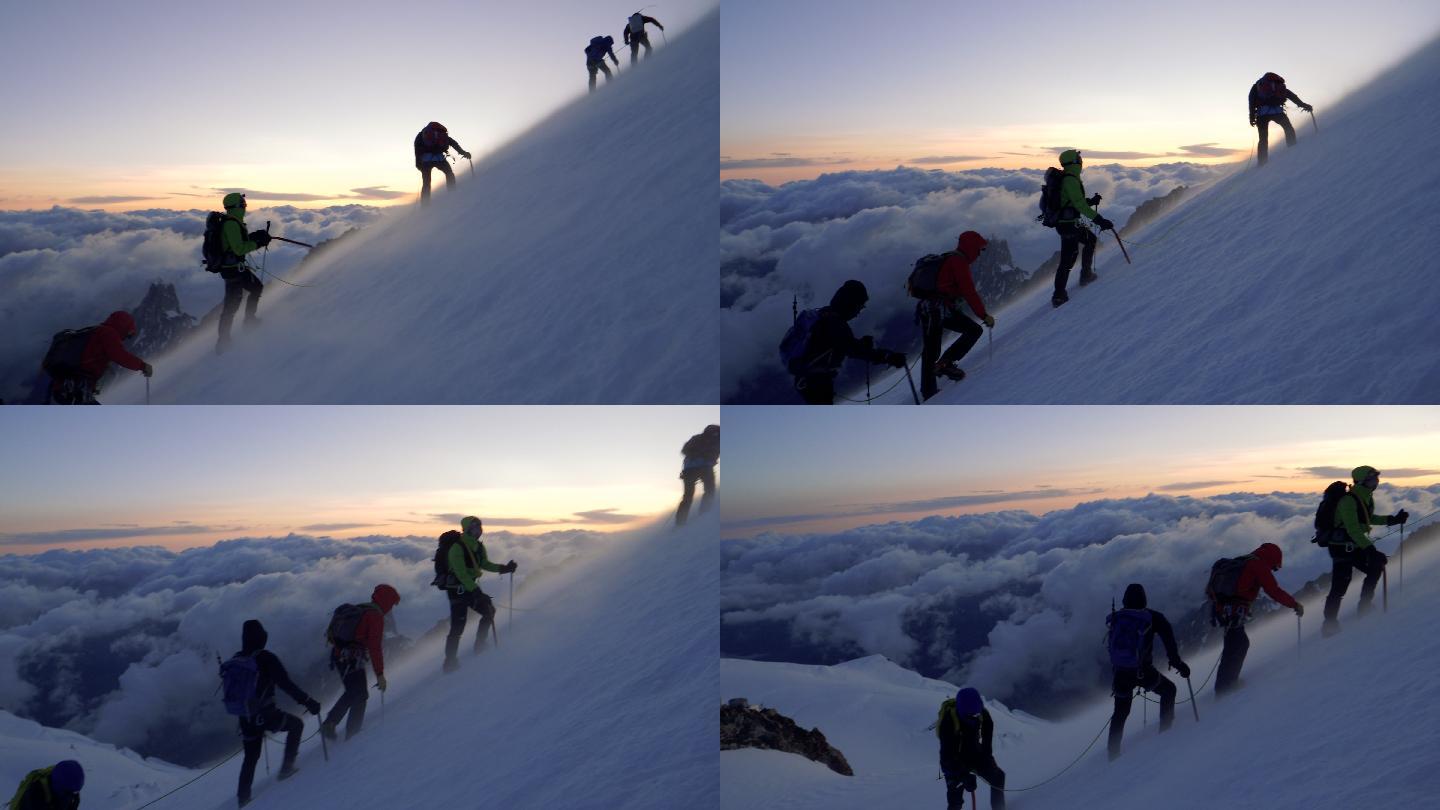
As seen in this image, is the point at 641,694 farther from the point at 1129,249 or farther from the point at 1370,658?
the point at 1129,249

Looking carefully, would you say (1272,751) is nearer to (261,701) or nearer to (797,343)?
(797,343)

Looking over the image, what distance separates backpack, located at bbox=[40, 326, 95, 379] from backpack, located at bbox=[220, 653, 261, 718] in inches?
133

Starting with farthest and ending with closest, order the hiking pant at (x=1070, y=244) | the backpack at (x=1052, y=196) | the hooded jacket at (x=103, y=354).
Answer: the hiking pant at (x=1070, y=244)
the backpack at (x=1052, y=196)
the hooded jacket at (x=103, y=354)

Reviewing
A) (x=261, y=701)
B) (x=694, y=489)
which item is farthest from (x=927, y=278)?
(x=261, y=701)

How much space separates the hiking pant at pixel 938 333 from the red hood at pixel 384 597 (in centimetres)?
614

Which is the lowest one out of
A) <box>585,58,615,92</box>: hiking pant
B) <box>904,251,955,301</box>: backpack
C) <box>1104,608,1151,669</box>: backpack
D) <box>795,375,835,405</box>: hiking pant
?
<box>1104,608,1151,669</box>: backpack

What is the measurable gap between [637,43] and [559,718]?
717 inches

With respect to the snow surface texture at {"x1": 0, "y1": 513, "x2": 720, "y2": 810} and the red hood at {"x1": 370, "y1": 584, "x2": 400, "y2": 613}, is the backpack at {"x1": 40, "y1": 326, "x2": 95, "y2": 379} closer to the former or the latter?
the red hood at {"x1": 370, "y1": 584, "x2": 400, "y2": 613}

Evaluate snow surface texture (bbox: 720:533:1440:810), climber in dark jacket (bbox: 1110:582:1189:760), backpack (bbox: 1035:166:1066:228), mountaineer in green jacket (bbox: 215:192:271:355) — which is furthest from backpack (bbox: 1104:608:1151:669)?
mountaineer in green jacket (bbox: 215:192:271:355)

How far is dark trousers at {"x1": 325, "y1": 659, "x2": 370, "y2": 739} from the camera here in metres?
10.1

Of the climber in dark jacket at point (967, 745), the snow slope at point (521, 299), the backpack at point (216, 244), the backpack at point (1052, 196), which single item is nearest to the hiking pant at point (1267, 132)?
the backpack at point (1052, 196)

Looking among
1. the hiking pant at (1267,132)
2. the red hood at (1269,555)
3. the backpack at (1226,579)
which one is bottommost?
the backpack at (1226,579)

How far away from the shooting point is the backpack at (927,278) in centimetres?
977

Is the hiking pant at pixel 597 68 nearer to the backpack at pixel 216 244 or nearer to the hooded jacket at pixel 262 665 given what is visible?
the backpack at pixel 216 244
